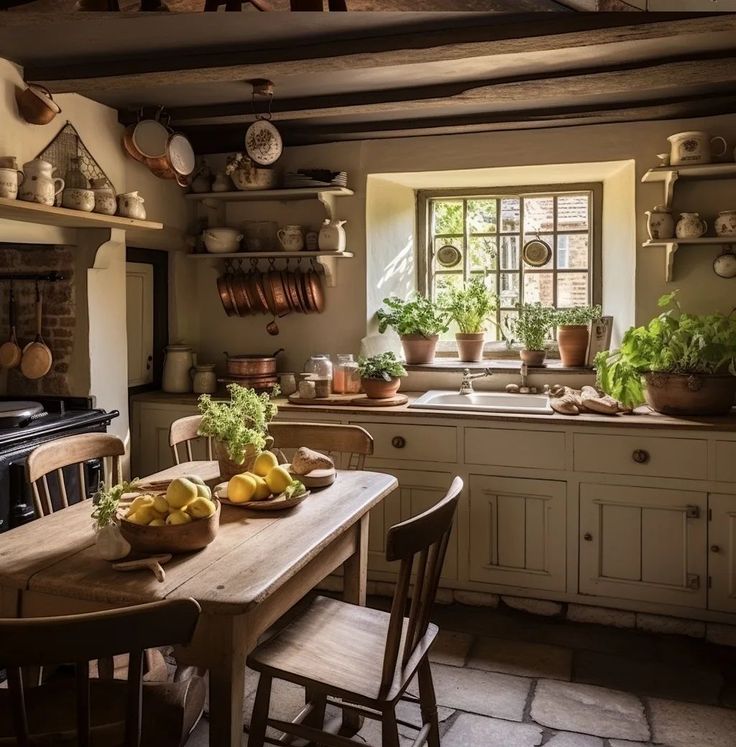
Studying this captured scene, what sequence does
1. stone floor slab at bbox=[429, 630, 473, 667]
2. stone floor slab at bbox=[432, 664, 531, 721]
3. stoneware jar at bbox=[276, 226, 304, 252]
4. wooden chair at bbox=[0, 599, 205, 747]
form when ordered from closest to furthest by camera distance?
wooden chair at bbox=[0, 599, 205, 747]
stone floor slab at bbox=[432, 664, 531, 721]
stone floor slab at bbox=[429, 630, 473, 667]
stoneware jar at bbox=[276, 226, 304, 252]

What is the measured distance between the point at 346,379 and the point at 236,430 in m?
1.63

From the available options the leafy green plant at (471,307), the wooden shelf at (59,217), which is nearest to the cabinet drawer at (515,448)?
the leafy green plant at (471,307)

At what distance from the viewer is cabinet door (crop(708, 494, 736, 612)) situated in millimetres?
3186

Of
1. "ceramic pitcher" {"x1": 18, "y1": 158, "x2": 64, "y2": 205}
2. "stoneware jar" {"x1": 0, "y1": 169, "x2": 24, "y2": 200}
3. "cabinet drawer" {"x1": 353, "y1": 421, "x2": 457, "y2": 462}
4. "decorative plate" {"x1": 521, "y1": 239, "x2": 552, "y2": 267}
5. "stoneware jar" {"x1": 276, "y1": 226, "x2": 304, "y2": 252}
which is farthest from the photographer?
"decorative plate" {"x1": 521, "y1": 239, "x2": 552, "y2": 267}

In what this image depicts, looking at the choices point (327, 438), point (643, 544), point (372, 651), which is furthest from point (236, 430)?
point (643, 544)

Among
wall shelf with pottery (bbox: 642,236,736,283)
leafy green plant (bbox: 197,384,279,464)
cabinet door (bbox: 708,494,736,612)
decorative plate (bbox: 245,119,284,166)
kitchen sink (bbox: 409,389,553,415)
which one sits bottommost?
cabinet door (bbox: 708,494,736,612)

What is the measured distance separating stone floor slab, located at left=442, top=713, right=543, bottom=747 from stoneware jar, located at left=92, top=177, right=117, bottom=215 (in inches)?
96.7

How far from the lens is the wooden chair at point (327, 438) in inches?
114

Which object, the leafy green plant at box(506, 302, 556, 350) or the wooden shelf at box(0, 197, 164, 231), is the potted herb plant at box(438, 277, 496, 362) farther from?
the wooden shelf at box(0, 197, 164, 231)

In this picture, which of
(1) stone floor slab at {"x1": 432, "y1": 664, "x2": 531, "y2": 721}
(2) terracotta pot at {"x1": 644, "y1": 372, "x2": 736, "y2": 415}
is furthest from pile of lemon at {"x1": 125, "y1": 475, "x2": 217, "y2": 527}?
(2) terracotta pot at {"x1": 644, "y1": 372, "x2": 736, "y2": 415}

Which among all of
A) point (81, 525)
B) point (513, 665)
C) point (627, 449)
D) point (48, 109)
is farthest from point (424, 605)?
point (48, 109)

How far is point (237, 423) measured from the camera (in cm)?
238

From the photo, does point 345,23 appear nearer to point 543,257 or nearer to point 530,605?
point 543,257

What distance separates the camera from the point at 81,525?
2.10 meters
